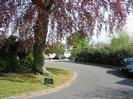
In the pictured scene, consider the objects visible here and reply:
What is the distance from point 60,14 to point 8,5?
313 centimetres

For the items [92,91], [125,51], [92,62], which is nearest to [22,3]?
[92,91]

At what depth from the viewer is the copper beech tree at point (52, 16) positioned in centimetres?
2189

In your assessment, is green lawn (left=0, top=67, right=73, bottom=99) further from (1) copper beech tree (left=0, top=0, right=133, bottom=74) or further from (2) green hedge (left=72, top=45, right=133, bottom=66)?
(2) green hedge (left=72, top=45, right=133, bottom=66)

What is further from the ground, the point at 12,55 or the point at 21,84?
the point at 12,55

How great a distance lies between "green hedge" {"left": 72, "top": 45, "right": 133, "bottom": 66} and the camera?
139ft

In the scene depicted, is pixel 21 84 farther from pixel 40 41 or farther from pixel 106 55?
pixel 106 55

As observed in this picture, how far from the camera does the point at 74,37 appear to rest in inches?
950

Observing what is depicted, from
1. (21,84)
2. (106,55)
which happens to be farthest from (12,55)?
(106,55)

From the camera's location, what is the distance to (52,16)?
2253 centimetres

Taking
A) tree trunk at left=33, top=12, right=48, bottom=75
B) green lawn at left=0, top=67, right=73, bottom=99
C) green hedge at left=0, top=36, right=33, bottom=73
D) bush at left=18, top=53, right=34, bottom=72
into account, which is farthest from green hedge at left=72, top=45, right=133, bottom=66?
green lawn at left=0, top=67, right=73, bottom=99

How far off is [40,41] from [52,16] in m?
2.29

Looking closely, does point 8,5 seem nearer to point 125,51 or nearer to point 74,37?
point 74,37

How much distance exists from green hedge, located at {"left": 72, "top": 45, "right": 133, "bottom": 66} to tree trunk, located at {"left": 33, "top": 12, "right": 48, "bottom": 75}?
1806 cm

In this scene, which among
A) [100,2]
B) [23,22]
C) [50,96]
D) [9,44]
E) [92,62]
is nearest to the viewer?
[50,96]
